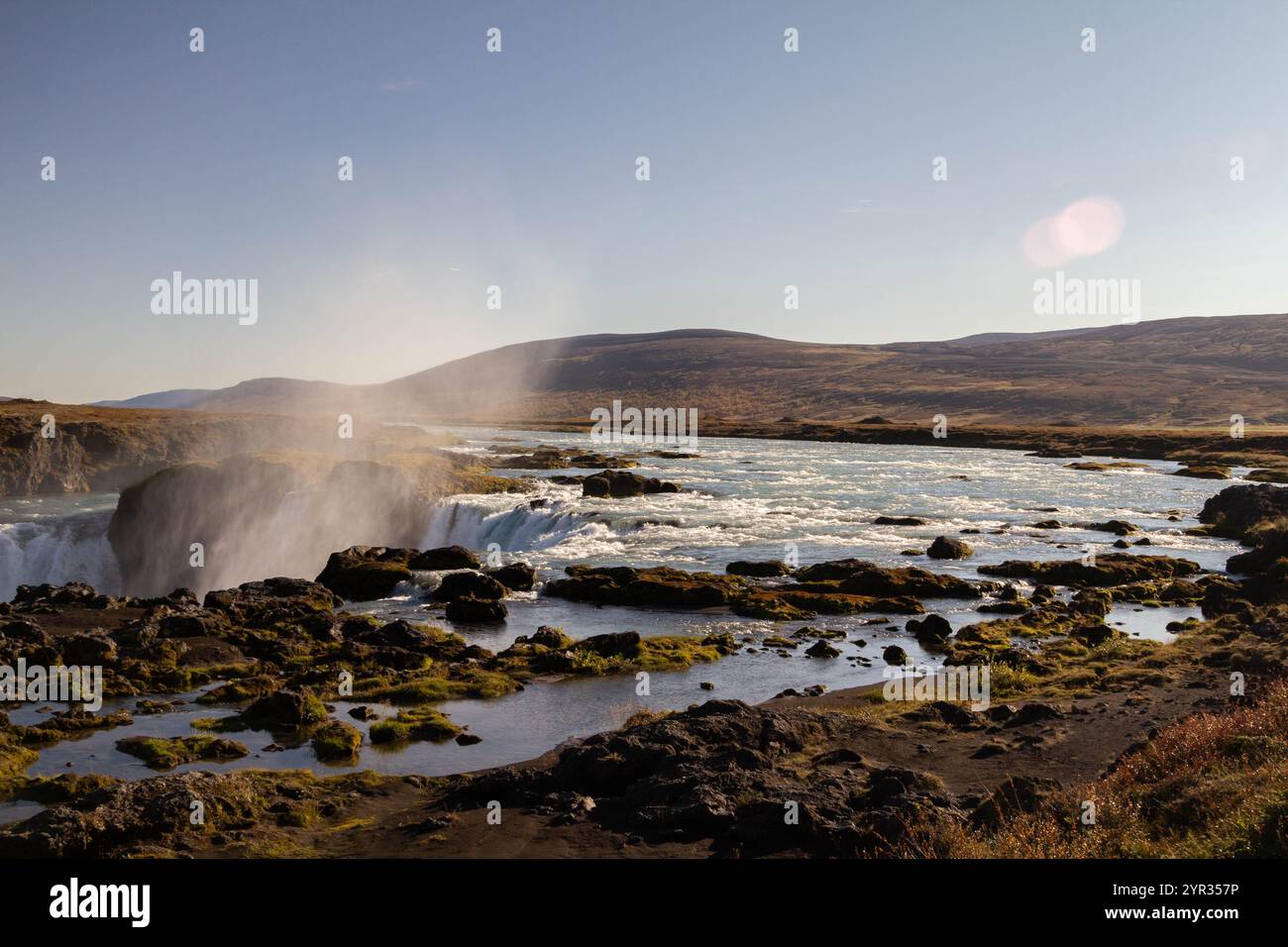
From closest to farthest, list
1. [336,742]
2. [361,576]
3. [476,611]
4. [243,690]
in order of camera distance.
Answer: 1. [336,742]
2. [243,690]
3. [476,611]
4. [361,576]

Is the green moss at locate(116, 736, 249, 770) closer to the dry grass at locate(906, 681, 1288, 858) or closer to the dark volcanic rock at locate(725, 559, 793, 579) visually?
the dry grass at locate(906, 681, 1288, 858)

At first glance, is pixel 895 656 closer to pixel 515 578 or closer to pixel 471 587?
pixel 471 587

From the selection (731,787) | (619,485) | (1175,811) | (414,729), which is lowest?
(414,729)

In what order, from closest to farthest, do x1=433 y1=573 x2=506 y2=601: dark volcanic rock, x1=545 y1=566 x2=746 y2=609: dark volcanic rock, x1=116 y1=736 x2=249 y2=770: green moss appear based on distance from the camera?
1. x1=116 y1=736 x2=249 y2=770: green moss
2. x1=545 y1=566 x2=746 y2=609: dark volcanic rock
3. x1=433 y1=573 x2=506 y2=601: dark volcanic rock

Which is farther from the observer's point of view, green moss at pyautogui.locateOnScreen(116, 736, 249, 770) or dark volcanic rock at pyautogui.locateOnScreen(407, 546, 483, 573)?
dark volcanic rock at pyautogui.locateOnScreen(407, 546, 483, 573)

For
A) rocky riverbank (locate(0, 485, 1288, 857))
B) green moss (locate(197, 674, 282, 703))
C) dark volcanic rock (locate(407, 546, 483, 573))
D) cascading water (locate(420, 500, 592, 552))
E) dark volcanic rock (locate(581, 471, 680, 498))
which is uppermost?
dark volcanic rock (locate(581, 471, 680, 498))

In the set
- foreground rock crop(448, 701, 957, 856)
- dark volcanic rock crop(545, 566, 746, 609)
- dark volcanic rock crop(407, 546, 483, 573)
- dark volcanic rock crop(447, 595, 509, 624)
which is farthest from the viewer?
dark volcanic rock crop(407, 546, 483, 573)

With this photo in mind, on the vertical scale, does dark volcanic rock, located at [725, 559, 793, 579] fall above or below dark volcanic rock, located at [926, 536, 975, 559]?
A: below

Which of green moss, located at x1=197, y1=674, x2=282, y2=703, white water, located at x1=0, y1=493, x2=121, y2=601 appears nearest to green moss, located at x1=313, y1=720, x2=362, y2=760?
green moss, located at x1=197, y1=674, x2=282, y2=703

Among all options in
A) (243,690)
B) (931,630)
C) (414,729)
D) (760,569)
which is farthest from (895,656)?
(243,690)
